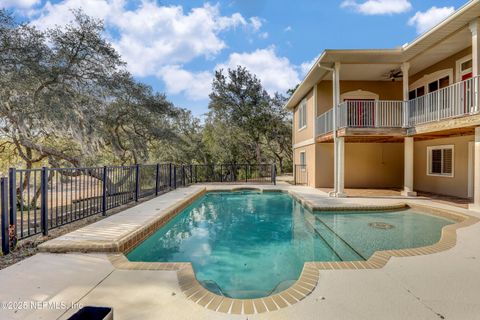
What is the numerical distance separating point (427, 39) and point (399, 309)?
26.6ft

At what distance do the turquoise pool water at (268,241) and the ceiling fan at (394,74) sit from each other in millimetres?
5699

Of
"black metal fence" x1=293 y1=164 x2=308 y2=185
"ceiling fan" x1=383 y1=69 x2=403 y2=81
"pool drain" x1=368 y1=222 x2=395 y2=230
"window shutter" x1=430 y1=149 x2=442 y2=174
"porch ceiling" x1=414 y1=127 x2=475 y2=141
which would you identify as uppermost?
"ceiling fan" x1=383 y1=69 x2=403 y2=81

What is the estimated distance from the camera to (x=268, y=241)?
16.8 ft

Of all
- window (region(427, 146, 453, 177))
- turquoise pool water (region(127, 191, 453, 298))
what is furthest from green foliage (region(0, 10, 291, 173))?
window (region(427, 146, 453, 177))

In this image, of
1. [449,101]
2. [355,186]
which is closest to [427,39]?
[449,101]

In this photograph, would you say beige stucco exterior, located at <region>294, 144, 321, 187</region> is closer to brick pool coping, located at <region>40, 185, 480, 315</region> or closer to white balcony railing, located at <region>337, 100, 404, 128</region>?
white balcony railing, located at <region>337, 100, 404, 128</region>

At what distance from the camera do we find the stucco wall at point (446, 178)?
8.58 m

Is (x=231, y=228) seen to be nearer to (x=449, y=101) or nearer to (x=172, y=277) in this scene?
(x=172, y=277)

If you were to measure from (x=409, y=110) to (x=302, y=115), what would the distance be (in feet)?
19.3

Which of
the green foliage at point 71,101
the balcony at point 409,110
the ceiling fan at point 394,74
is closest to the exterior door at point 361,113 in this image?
the balcony at point 409,110

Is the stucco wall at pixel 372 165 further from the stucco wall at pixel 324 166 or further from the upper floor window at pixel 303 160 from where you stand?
the upper floor window at pixel 303 160

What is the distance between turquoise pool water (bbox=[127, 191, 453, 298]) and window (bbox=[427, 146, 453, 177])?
12.2 ft

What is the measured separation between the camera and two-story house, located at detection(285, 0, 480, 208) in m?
6.88

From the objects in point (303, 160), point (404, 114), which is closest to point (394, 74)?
point (404, 114)
